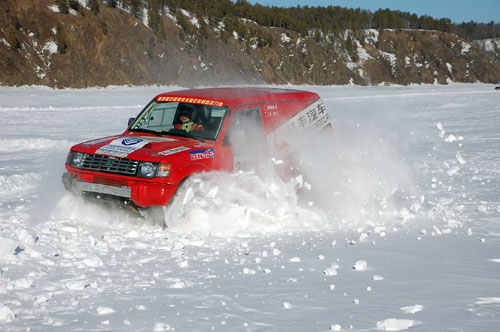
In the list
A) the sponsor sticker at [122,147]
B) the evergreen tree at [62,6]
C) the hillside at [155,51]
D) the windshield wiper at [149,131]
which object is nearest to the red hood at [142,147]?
the sponsor sticker at [122,147]

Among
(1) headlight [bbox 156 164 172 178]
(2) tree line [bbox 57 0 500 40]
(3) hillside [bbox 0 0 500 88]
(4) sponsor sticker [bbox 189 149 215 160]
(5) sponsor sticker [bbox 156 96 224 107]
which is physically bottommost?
(1) headlight [bbox 156 164 172 178]

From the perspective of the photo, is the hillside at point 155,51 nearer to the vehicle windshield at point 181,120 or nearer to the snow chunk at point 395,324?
the vehicle windshield at point 181,120

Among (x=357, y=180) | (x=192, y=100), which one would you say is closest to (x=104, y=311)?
(x=192, y=100)

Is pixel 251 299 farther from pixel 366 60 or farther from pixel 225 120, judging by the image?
pixel 366 60

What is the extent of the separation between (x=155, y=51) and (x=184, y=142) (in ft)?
188

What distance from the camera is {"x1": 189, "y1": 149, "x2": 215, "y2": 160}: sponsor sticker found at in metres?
6.35

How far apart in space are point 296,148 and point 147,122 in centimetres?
234

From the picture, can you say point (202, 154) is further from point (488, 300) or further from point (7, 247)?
point (488, 300)

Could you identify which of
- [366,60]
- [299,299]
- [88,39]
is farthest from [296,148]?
[366,60]

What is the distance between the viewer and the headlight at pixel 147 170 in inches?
237

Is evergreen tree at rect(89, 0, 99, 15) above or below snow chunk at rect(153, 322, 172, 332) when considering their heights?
above

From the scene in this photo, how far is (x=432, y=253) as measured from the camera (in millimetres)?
5188

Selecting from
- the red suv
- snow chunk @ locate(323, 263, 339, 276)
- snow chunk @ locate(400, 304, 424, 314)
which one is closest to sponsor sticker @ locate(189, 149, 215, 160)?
the red suv

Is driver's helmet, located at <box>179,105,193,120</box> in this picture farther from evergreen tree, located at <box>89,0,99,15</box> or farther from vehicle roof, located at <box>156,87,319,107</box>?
evergreen tree, located at <box>89,0,99,15</box>
